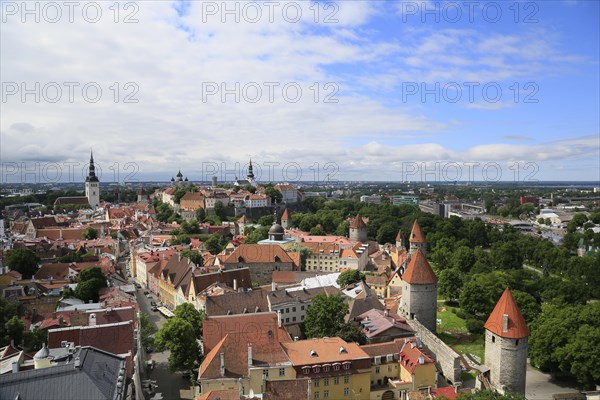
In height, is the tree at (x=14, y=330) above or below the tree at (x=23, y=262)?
below

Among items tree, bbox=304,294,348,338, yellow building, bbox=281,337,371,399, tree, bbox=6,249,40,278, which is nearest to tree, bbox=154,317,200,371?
yellow building, bbox=281,337,371,399

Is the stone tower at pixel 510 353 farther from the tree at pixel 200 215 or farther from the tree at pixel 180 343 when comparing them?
the tree at pixel 200 215

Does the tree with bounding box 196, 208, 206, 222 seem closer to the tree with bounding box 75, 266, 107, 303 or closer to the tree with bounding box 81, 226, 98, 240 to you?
the tree with bounding box 81, 226, 98, 240

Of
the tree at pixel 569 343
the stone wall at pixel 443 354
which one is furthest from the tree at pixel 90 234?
the tree at pixel 569 343

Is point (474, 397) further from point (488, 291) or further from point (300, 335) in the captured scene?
point (488, 291)

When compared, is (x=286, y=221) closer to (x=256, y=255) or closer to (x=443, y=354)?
(x=256, y=255)

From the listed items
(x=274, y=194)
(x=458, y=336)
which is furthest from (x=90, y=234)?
(x=458, y=336)

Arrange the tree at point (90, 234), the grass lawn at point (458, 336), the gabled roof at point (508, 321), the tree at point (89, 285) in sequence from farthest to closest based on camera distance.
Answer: the tree at point (90, 234), the tree at point (89, 285), the grass lawn at point (458, 336), the gabled roof at point (508, 321)

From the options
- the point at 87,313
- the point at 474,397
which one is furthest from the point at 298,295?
the point at 474,397
